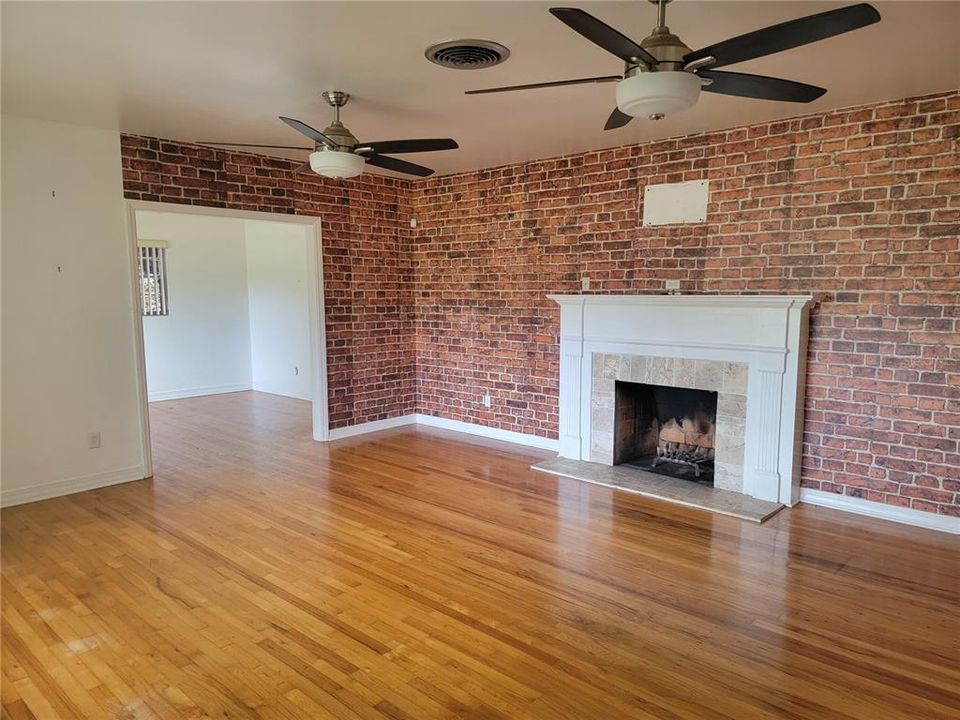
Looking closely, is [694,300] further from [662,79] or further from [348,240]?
[348,240]

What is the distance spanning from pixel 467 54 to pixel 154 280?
6.90 m

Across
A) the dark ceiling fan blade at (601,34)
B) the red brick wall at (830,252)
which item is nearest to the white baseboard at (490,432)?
the red brick wall at (830,252)

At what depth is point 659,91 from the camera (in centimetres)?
219

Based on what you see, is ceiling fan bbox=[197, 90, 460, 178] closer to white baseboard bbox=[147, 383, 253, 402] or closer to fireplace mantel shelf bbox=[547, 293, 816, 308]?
fireplace mantel shelf bbox=[547, 293, 816, 308]

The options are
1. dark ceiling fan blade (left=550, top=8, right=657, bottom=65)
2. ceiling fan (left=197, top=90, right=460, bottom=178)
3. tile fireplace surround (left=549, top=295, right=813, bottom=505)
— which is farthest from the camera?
tile fireplace surround (left=549, top=295, right=813, bottom=505)

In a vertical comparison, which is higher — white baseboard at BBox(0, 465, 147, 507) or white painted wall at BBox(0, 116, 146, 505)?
white painted wall at BBox(0, 116, 146, 505)

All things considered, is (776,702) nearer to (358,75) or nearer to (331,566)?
(331,566)

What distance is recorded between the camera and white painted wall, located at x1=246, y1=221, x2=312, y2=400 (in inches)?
316

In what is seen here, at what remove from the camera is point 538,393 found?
5555 mm

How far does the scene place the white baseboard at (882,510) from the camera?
11.8 ft

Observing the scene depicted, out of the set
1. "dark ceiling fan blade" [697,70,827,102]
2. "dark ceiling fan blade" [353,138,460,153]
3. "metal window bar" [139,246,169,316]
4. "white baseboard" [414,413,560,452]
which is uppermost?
"dark ceiling fan blade" [353,138,460,153]

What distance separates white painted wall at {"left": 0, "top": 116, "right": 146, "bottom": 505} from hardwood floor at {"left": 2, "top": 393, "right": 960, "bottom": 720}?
0.32m

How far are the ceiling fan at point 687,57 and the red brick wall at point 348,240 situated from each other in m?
3.74

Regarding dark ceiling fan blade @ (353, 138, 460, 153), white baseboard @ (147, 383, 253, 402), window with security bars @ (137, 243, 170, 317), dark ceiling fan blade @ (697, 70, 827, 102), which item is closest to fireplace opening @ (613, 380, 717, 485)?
dark ceiling fan blade @ (353, 138, 460, 153)
